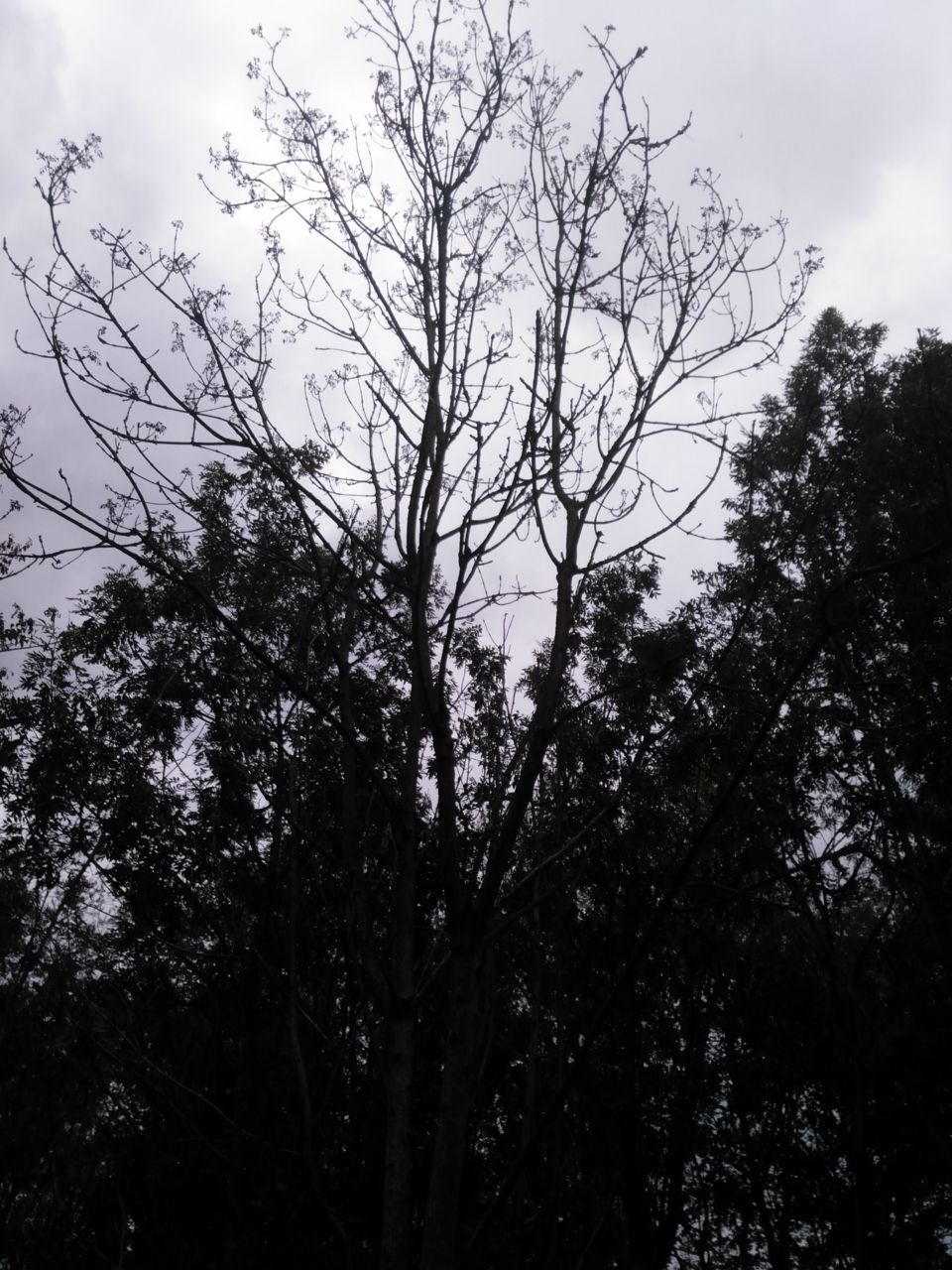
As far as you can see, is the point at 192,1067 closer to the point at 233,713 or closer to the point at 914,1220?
the point at 233,713

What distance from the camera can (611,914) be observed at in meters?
9.20

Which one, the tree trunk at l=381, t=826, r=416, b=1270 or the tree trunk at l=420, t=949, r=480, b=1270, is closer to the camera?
the tree trunk at l=420, t=949, r=480, b=1270

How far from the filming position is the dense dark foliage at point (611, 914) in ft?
24.9

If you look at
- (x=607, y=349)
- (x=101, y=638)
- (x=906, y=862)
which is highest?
(x=101, y=638)

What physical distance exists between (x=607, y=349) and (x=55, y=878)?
6.95 m

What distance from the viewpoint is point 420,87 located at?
12.7 feet

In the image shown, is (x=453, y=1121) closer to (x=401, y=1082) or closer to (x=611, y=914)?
(x=401, y=1082)

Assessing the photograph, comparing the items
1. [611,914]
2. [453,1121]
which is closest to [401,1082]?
[453,1121]

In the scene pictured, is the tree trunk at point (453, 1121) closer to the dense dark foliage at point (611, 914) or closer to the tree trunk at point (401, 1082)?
the tree trunk at point (401, 1082)

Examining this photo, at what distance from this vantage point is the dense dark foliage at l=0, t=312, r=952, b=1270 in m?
7.59

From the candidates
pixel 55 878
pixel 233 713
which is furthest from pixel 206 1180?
pixel 233 713

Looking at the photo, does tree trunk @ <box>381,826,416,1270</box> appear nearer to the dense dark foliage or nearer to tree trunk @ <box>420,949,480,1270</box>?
tree trunk @ <box>420,949,480,1270</box>

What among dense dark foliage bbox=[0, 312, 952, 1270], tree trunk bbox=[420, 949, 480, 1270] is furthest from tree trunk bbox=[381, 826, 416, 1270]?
dense dark foliage bbox=[0, 312, 952, 1270]

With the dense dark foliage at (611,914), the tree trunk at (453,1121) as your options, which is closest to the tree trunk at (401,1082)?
the tree trunk at (453,1121)
